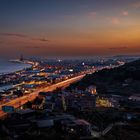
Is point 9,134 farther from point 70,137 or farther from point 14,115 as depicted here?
point 14,115

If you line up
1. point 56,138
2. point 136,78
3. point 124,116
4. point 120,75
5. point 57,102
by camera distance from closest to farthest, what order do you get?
1. point 56,138
2. point 124,116
3. point 57,102
4. point 136,78
5. point 120,75

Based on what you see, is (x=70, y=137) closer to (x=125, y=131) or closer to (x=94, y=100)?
(x=125, y=131)

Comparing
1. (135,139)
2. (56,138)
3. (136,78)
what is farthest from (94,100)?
(136,78)

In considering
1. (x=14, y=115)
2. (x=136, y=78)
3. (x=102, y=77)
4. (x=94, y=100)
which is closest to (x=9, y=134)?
(x=14, y=115)

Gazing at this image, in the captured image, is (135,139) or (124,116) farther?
(124,116)

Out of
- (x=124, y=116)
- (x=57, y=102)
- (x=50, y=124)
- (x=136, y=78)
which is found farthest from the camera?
(x=136, y=78)

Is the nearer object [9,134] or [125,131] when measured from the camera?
[9,134]
